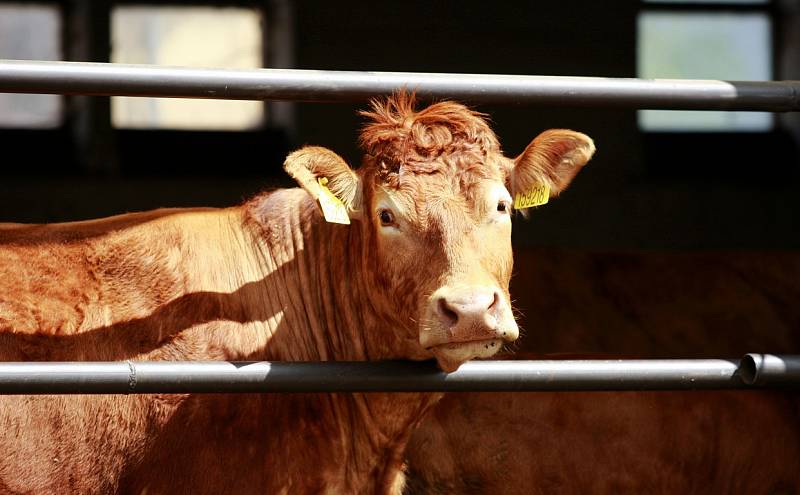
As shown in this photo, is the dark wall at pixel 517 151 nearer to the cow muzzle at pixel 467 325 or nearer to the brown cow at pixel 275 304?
the brown cow at pixel 275 304

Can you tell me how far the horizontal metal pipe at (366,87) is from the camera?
9.20 ft

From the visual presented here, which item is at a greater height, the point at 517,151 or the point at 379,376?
the point at 517,151

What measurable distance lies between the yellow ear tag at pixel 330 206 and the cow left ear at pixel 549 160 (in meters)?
0.56

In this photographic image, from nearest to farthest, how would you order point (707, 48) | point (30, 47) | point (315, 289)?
point (315, 289), point (30, 47), point (707, 48)

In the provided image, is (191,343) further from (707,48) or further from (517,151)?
(707,48)

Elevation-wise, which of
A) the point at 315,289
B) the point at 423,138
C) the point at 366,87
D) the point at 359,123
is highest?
the point at 366,87

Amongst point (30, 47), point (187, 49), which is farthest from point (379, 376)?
point (30, 47)

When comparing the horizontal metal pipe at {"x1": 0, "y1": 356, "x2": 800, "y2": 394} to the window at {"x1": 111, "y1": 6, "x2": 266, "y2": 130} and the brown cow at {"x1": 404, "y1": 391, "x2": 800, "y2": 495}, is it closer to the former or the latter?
the brown cow at {"x1": 404, "y1": 391, "x2": 800, "y2": 495}

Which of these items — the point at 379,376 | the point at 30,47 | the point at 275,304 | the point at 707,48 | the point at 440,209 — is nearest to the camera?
the point at 379,376

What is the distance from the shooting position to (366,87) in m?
2.96

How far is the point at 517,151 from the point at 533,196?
4.82 metres

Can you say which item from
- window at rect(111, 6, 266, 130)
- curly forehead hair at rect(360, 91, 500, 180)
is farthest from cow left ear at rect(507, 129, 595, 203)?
window at rect(111, 6, 266, 130)

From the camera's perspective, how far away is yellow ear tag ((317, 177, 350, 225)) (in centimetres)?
343

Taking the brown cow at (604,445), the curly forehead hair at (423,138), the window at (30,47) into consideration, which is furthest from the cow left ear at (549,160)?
the window at (30,47)
